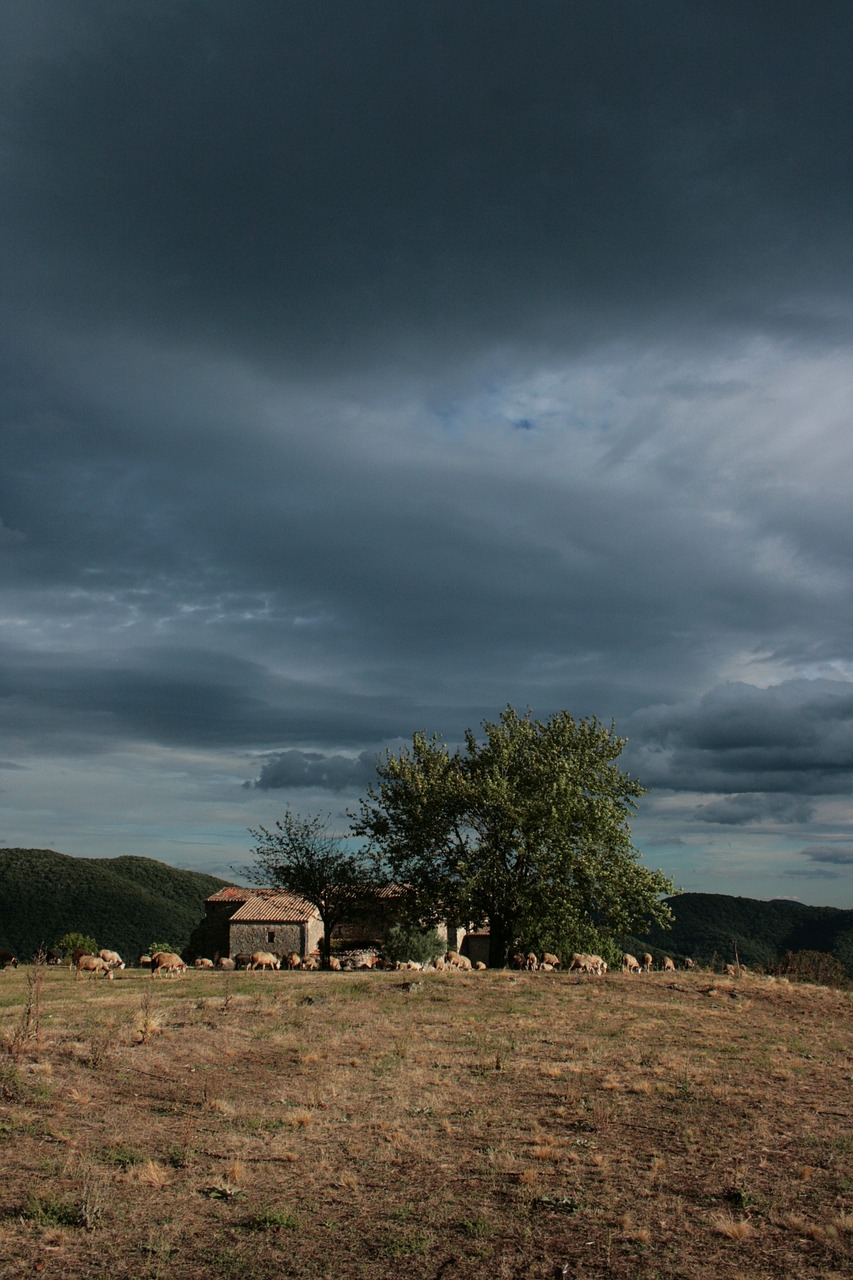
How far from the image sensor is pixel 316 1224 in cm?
945

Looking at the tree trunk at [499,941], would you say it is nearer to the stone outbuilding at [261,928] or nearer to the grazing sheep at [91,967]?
the grazing sheep at [91,967]

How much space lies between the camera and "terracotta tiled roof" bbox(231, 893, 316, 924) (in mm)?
72125

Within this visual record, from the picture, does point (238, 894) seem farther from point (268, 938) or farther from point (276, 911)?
point (268, 938)

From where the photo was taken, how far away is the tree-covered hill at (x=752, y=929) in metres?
127

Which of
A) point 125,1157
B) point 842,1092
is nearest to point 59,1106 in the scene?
point 125,1157

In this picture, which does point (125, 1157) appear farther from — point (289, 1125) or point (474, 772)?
point (474, 772)

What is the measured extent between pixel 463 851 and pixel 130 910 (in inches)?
4051

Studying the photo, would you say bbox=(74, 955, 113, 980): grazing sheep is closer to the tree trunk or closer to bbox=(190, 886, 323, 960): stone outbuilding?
the tree trunk

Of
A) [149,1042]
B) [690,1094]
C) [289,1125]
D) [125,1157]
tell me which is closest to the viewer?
[125,1157]

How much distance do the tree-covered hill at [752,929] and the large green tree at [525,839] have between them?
8955 cm

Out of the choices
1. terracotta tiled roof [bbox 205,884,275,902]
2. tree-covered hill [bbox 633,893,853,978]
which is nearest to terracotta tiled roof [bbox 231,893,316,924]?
terracotta tiled roof [bbox 205,884,275,902]

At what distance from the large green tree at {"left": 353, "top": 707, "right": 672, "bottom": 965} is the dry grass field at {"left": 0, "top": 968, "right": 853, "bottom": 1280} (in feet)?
47.7

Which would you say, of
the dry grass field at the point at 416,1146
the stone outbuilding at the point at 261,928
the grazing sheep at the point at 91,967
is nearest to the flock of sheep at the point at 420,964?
the grazing sheep at the point at 91,967

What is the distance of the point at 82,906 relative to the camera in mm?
124500
